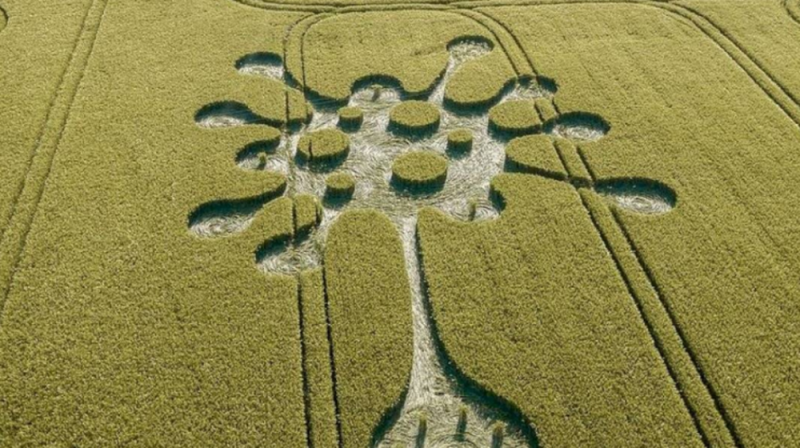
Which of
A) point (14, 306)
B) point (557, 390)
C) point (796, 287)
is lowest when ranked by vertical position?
point (14, 306)

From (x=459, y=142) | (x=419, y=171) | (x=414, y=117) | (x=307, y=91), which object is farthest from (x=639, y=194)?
(x=307, y=91)

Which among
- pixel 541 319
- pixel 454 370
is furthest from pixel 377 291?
pixel 541 319

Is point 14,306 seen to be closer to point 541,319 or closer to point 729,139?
point 541,319

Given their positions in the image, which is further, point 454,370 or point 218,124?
point 218,124

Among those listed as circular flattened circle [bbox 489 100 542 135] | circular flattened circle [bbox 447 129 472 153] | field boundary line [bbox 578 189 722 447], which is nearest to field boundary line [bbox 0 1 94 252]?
circular flattened circle [bbox 447 129 472 153]

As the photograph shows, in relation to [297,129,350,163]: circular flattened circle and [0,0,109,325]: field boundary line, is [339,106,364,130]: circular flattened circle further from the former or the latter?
[0,0,109,325]: field boundary line

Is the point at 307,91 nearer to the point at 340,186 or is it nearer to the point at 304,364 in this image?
the point at 340,186

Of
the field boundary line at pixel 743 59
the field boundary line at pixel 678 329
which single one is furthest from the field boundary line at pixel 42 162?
the field boundary line at pixel 743 59
